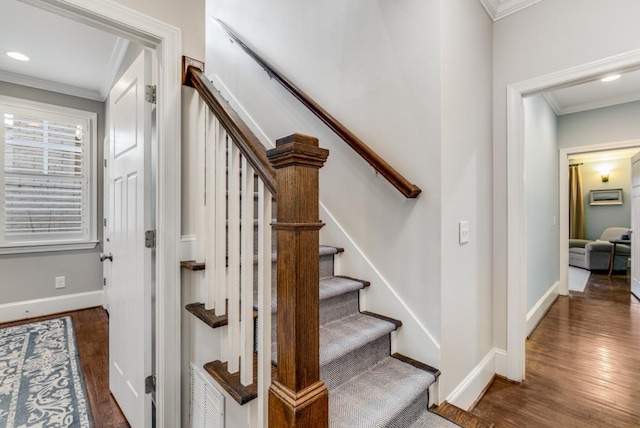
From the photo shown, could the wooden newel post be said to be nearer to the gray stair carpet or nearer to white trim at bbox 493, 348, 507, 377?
the gray stair carpet

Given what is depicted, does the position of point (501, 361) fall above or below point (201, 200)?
below

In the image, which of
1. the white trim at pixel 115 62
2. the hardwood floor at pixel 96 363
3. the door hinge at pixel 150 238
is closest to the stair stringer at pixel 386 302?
the door hinge at pixel 150 238

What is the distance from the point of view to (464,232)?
174 cm

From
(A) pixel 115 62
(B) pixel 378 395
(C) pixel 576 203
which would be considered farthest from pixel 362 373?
(C) pixel 576 203

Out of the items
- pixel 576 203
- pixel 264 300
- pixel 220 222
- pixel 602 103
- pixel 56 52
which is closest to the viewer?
pixel 264 300

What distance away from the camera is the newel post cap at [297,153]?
2.45 feet

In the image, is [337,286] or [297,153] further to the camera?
[337,286]

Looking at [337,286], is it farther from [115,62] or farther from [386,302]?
[115,62]

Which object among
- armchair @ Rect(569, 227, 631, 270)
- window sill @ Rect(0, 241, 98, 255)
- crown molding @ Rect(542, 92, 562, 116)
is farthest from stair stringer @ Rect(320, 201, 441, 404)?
armchair @ Rect(569, 227, 631, 270)

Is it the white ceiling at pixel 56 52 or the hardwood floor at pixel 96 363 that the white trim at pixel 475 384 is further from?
the white ceiling at pixel 56 52

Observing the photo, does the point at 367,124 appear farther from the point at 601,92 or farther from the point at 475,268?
the point at 601,92

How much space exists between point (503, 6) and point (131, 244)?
2845mm

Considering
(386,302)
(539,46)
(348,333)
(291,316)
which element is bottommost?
(348,333)

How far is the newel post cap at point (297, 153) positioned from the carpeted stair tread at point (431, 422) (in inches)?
52.9
